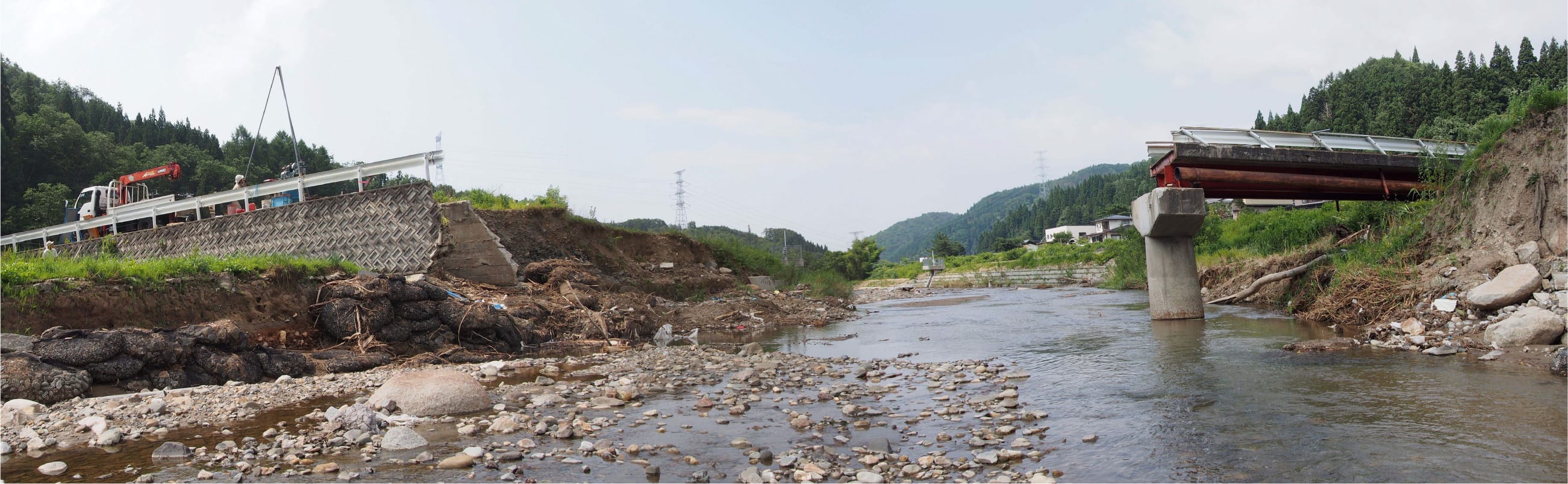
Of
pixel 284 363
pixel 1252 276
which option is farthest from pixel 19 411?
pixel 1252 276

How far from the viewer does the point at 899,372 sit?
395 inches

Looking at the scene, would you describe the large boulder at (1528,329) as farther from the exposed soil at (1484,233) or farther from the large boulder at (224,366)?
the large boulder at (224,366)

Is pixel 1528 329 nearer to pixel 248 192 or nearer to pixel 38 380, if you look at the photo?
pixel 38 380

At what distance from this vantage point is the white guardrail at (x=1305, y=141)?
51.8ft

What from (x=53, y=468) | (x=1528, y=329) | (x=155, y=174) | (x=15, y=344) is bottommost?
(x=1528, y=329)

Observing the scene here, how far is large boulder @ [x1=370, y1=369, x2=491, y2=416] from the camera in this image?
7.14m

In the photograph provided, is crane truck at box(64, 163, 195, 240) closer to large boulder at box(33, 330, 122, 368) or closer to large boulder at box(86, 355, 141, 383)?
large boulder at box(33, 330, 122, 368)

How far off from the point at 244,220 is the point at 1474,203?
1046 inches

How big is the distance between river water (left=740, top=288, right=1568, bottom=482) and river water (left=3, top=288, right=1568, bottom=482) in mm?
20

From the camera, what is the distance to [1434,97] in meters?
65.8

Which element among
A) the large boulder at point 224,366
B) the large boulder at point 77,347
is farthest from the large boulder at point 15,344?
the large boulder at point 224,366

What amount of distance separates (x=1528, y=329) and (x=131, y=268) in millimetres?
18495

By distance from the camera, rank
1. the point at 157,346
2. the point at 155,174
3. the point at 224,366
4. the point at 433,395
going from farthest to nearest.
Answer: the point at 155,174 < the point at 224,366 < the point at 157,346 < the point at 433,395

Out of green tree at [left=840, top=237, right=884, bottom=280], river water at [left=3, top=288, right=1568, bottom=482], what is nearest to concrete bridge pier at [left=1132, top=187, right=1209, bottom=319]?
river water at [left=3, top=288, right=1568, bottom=482]
